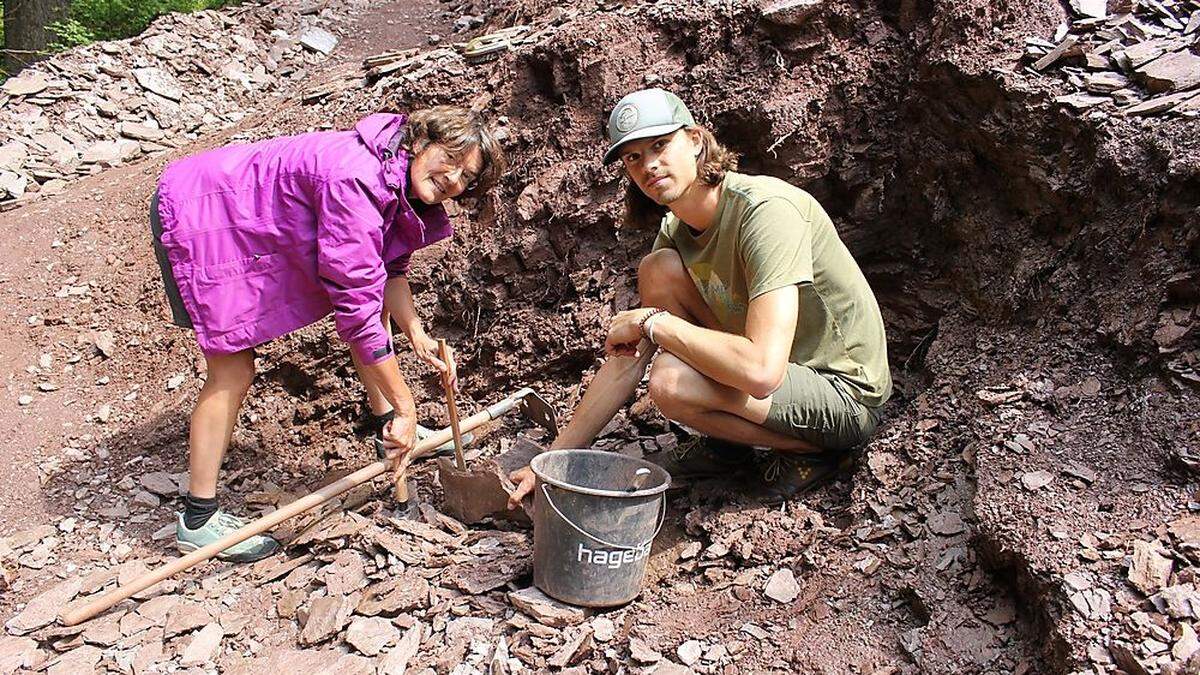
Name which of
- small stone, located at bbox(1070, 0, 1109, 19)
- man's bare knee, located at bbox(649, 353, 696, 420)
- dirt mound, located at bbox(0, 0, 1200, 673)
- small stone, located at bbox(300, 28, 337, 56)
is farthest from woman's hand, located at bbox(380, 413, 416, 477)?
small stone, located at bbox(300, 28, 337, 56)

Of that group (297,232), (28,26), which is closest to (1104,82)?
(297,232)

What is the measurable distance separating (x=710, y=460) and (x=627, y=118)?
1.42 metres

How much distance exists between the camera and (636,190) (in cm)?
362

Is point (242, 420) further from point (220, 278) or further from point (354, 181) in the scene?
point (354, 181)

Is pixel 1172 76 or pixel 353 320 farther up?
pixel 1172 76

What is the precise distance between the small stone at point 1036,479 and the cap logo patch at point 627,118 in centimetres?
170

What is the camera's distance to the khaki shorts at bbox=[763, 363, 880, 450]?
324 centimetres

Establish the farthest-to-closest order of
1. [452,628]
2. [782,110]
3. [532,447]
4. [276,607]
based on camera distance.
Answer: [782,110]
[532,447]
[276,607]
[452,628]

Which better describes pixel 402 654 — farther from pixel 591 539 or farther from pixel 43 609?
pixel 43 609

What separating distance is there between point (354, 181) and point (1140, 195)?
2825 mm

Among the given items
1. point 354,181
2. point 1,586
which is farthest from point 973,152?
point 1,586

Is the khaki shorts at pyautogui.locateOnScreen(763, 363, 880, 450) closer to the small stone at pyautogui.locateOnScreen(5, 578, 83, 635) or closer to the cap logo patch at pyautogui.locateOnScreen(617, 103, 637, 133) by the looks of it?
the cap logo patch at pyautogui.locateOnScreen(617, 103, 637, 133)

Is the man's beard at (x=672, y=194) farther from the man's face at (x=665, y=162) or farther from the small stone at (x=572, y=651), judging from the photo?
the small stone at (x=572, y=651)

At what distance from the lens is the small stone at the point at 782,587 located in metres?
3.06
